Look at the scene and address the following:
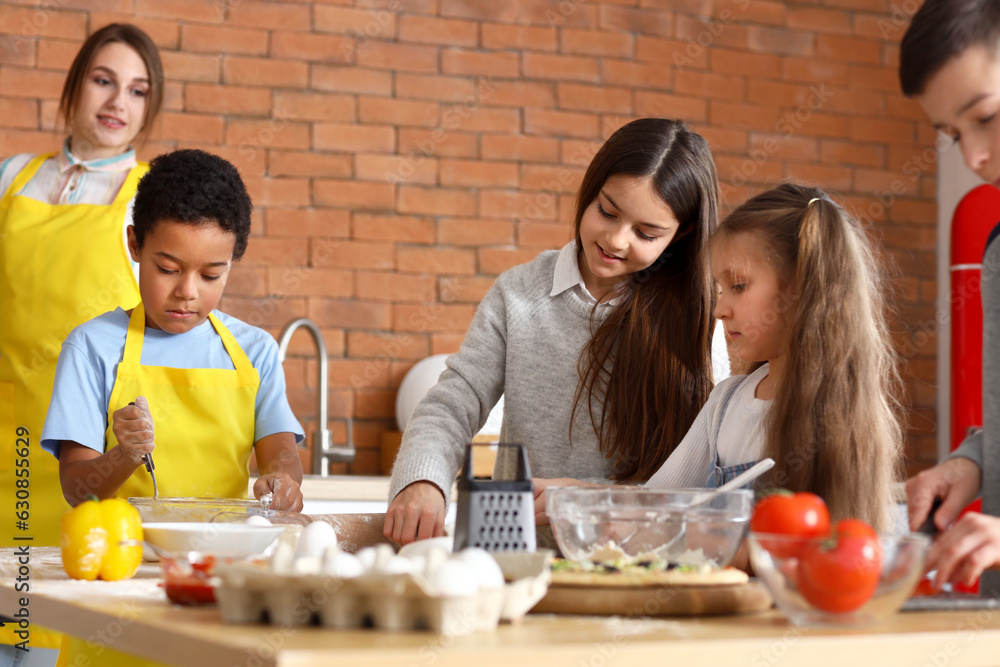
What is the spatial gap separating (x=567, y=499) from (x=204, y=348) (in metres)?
0.83

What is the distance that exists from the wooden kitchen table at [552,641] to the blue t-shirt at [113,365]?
2.19 ft

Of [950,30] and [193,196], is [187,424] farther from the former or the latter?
[950,30]

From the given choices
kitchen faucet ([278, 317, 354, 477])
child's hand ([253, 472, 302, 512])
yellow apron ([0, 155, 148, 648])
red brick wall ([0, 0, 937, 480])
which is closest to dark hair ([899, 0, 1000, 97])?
child's hand ([253, 472, 302, 512])

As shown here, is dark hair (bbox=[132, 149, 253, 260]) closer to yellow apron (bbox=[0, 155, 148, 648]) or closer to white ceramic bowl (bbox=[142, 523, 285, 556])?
yellow apron (bbox=[0, 155, 148, 648])

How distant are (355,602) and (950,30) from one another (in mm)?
738

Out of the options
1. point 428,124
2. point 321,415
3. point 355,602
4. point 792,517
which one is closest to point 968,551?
point 792,517

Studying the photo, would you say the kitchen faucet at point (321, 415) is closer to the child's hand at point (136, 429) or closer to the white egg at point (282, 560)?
the child's hand at point (136, 429)

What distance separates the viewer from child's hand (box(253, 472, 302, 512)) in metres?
1.42

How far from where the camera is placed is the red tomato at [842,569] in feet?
2.48

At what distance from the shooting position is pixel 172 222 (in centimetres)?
155

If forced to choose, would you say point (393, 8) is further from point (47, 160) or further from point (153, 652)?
point (153, 652)

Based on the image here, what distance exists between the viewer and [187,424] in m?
1.58

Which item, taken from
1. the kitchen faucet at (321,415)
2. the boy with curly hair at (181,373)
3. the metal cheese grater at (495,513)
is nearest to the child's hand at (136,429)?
the boy with curly hair at (181,373)

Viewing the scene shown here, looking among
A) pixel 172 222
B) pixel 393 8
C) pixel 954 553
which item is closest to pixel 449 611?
pixel 954 553
